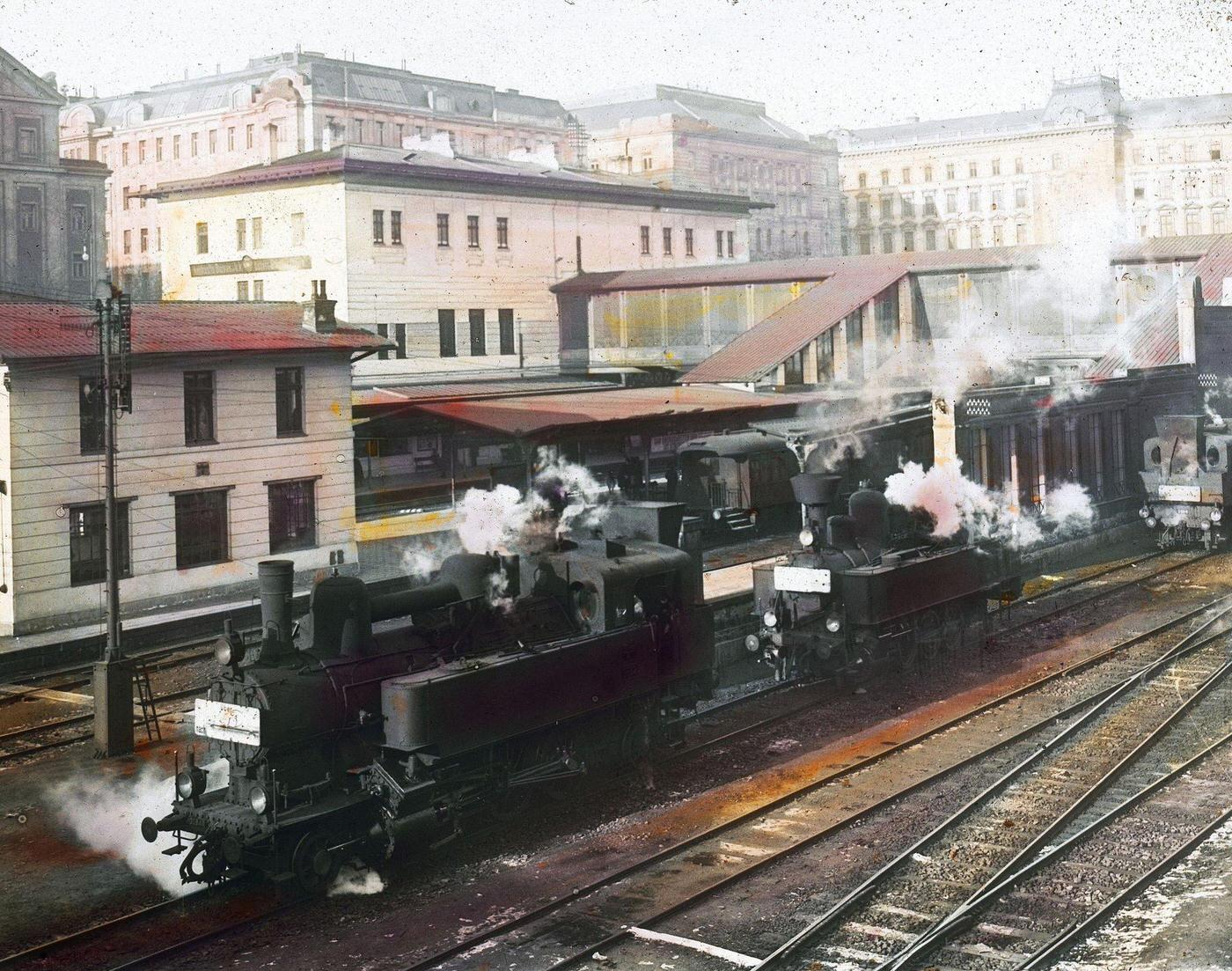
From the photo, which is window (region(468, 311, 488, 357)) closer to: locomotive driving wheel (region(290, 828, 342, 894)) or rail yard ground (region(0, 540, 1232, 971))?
rail yard ground (region(0, 540, 1232, 971))

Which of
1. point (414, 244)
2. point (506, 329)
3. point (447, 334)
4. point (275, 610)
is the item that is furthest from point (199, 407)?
point (506, 329)

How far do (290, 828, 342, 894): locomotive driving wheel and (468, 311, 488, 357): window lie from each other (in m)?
32.8

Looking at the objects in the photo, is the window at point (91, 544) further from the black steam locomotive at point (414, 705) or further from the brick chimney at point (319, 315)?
the black steam locomotive at point (414, 705)

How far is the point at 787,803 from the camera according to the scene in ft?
51.5

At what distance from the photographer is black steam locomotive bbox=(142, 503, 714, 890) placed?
43.6 ft

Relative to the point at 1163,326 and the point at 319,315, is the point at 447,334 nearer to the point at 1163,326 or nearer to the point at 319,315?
the point at 319,315

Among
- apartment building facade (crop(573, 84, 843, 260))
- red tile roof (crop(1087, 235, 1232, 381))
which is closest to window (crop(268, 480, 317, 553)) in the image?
red tile roof (crop(1087, 235, 1232, 381))

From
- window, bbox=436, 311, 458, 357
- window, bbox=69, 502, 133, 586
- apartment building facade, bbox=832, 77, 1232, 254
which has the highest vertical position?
apartment building facade, bbox=832, 77, 1232, 254

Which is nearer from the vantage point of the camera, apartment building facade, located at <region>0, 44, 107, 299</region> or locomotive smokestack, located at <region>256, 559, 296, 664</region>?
locomotive smokestack, located at <region>256, 559, 296, 664</region>

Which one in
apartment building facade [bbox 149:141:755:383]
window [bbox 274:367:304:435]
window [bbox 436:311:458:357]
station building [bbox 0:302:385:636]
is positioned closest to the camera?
station building [bbox 0:302:385:636]

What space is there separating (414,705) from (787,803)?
461 cm

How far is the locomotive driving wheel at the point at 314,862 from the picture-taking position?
518 inches

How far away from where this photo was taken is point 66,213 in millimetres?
57031

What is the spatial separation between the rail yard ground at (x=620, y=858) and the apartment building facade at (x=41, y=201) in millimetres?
40664
